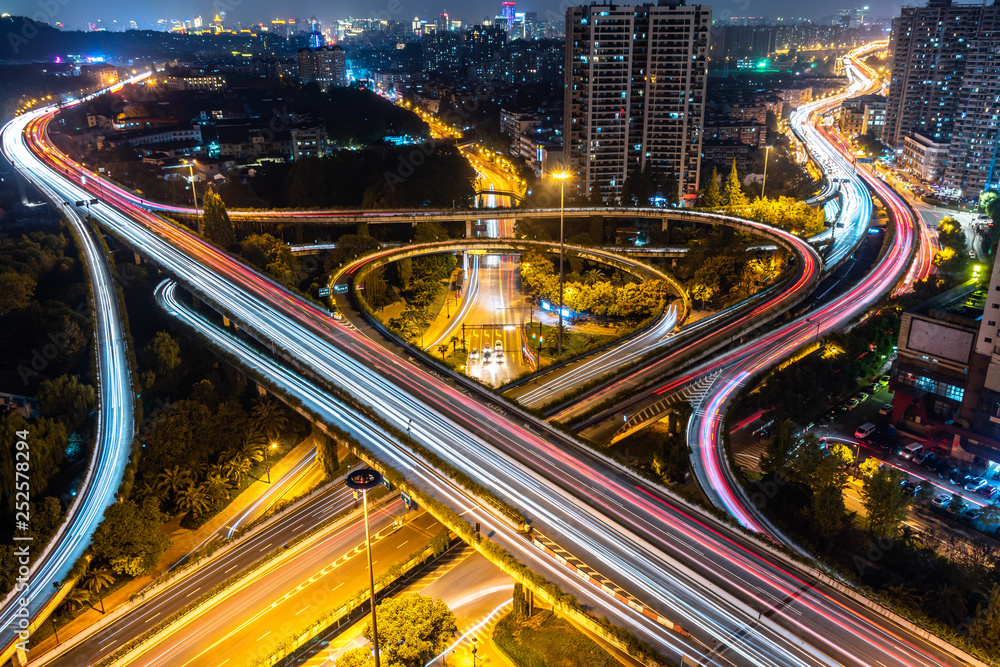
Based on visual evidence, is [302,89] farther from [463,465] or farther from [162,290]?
[463,465]

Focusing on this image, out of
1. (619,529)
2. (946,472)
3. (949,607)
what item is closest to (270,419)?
(619,529)

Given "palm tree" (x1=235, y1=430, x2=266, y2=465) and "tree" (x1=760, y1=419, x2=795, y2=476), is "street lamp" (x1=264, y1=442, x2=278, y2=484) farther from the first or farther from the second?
"tree" (x1=760, y1=419, x2=795, y2=476)

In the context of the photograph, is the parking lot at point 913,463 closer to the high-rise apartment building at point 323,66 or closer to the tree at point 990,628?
the tree at point 990,628

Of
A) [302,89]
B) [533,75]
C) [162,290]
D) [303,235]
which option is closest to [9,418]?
[162,290]

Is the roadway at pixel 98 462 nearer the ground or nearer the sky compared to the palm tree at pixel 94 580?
nearer the sky

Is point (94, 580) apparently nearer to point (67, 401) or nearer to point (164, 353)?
point (67, 401)

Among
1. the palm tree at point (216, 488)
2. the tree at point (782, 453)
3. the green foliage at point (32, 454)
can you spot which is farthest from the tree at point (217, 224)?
the tree at point (782, 453)
